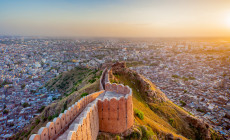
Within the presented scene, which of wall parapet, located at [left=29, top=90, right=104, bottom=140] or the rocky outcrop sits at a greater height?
wall parapet, located at [left=29, top=90, right=104, bottom=140]

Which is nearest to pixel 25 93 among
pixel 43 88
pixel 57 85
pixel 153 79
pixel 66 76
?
pixel 43 88

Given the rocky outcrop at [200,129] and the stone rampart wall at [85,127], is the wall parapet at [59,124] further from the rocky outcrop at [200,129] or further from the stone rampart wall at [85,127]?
the rocky outcrop at [200,129]

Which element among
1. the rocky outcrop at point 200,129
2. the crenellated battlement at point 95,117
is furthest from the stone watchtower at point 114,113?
the rocky outcrop at point 200,129

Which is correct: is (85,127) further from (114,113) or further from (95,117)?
(114,113)

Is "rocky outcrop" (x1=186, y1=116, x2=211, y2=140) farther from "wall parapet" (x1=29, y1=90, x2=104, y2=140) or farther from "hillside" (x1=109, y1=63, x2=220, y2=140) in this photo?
"wall parapet" (x1=29, y1=90, x2=104, y2=140)

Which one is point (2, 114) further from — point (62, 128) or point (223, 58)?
point (223, 58)

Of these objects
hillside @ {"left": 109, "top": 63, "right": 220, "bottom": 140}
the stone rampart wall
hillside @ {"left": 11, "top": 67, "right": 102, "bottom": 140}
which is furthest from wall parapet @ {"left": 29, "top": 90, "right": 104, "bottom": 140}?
hillside @ {"left": 109, "top": 63, "right": 220, "bottom": 140}

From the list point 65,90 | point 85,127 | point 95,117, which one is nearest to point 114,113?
point 95,117

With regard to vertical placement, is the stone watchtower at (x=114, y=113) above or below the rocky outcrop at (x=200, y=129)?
above
